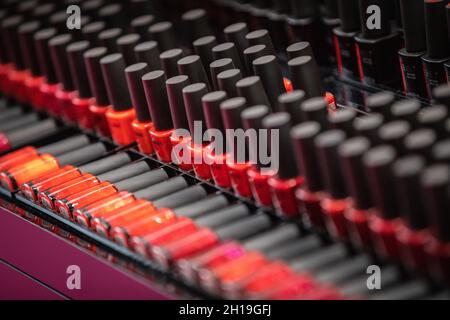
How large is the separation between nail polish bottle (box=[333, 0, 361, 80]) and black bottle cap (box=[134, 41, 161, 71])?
365mm

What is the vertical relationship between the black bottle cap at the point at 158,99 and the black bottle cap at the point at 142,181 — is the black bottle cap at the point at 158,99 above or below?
above

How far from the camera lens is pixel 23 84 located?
2.28 meters

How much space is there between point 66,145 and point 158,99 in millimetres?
325

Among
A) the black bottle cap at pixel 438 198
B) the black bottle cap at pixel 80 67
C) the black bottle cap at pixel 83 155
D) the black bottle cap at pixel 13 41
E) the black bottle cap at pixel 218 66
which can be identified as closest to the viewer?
the black bottle cap at pixel 438 198

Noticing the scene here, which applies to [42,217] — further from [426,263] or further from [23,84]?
[426,263]

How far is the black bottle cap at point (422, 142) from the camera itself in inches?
49.9

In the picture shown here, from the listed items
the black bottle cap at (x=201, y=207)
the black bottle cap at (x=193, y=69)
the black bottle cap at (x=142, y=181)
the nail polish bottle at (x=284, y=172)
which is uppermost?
the black bottle cap at (x=193, y=69)

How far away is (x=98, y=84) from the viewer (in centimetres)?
196

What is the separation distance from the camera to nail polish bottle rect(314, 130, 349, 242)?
53.3 inches

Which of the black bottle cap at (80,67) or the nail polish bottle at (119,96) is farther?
the black bottle cap at (80,67)

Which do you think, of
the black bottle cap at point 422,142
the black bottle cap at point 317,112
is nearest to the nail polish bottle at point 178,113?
the black bottle cap at point 317,112

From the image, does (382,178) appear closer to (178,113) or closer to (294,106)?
(294,106)

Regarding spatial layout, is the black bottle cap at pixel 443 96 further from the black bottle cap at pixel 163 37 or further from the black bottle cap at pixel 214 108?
the black bottle cap at pixel 163 37

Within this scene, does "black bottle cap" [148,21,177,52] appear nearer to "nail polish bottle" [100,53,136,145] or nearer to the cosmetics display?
the cosmetics display
